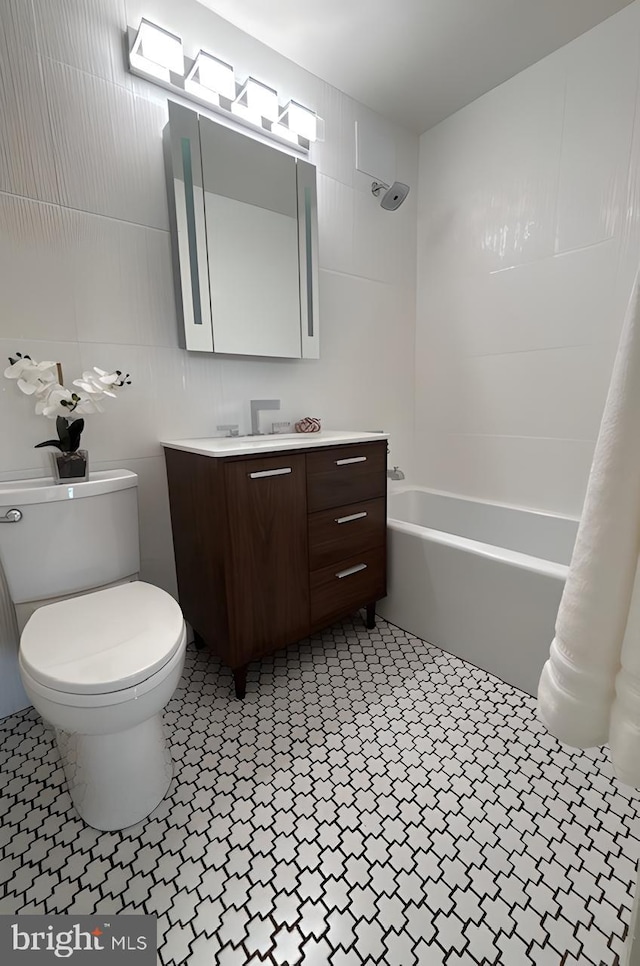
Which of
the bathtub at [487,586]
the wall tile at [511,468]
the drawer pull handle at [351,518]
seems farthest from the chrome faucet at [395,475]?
the drawer pull handle at [351,518]

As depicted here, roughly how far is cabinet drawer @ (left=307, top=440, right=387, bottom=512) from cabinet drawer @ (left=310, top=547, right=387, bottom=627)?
0.83 ft

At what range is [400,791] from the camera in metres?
1.10

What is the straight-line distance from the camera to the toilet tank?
1163 mm

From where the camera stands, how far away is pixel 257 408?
178cm

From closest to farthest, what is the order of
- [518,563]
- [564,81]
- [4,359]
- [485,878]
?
[485,878] → [4,359] → [518,563] → [564,81]

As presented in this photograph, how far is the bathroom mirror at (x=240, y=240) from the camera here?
58.9 inches

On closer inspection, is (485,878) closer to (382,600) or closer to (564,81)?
(382,600)

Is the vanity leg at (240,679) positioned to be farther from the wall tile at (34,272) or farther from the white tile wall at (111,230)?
the wall tile at (34,272)

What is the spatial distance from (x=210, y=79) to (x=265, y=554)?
1.71 m

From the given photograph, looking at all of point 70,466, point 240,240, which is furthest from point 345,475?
point 240,240

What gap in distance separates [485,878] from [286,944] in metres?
0.43

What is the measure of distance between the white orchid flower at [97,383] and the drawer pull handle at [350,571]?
1.02 metres

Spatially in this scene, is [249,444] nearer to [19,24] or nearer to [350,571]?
[350,571]

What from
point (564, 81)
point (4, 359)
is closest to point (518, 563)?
point (4, 359)
